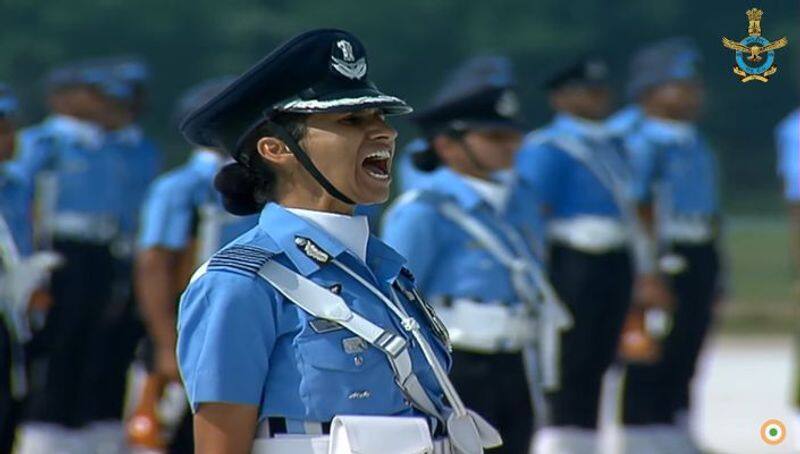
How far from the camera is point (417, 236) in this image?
6168 mm

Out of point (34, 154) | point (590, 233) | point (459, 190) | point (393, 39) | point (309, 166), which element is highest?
point (393, 39)

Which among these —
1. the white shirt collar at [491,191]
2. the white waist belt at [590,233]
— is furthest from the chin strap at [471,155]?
the white waist belt at [590,233]

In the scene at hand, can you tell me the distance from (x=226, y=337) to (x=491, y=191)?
315 cm

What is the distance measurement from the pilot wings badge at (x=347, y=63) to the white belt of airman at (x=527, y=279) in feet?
8.52

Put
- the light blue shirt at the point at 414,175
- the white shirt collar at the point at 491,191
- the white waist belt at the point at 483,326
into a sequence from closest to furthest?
the white waist belt at the point at 483,326
the white shirt collar at the point at 491,191
the light blue shirt at the point at 414,175

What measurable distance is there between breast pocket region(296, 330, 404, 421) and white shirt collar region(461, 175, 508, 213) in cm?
294

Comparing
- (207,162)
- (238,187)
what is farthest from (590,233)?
(238,187)

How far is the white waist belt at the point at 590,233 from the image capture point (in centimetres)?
845

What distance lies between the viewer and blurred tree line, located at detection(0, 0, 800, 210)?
9.68 m

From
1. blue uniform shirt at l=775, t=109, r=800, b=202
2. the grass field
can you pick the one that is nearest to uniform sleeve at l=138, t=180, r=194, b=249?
blue uniform shirt at l=775, t=109, r=800, b=202

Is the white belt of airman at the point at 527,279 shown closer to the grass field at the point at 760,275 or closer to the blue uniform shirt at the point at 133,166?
the blue uniform shirt at the point at 133,166

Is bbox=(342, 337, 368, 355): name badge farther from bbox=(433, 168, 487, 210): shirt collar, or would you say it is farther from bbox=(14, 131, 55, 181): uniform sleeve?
bbox=(14, 131, 55, 181): uniform sleeve

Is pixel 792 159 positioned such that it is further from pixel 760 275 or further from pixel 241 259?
pixel 241 259

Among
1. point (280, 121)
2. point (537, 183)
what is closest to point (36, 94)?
point (537, 183)
